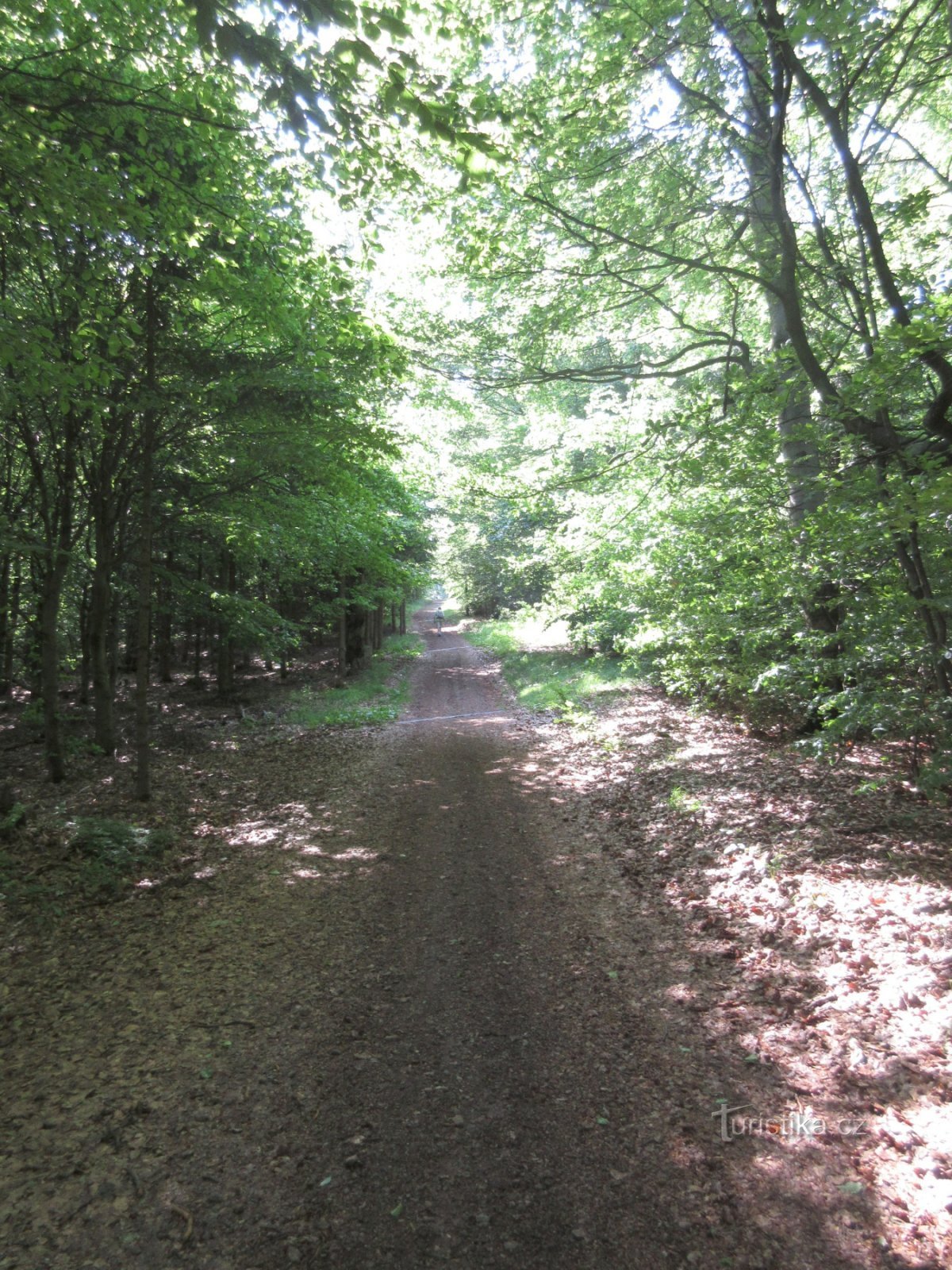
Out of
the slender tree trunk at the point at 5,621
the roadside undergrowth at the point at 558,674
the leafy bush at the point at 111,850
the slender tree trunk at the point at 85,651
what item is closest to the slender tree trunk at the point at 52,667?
the leafy bush at the point at 111,850

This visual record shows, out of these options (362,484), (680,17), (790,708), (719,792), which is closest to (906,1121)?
(719,792)

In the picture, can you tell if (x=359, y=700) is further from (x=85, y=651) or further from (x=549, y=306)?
(x=549, y=306)

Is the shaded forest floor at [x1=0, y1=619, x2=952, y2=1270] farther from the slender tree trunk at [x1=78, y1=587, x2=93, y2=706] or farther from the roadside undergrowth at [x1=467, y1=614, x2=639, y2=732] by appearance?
the slender tree trunk at [x1=78, y1=587, x2=93, y2=706]

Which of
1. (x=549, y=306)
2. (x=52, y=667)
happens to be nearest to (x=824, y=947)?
(x=549, y=306)

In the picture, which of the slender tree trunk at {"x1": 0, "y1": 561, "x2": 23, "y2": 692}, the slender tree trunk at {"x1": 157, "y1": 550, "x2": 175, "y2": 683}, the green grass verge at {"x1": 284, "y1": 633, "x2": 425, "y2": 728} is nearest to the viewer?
the slender tree trunk at {"x1": 0, "y1": 561, "x2": 23, "y2": 692}

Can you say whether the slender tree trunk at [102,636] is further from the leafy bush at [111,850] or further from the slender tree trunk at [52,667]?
the leafy bush at [111,850]

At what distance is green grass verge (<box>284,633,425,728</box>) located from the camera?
14.6 m

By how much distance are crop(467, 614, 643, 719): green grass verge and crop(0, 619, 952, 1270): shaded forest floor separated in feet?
24.9

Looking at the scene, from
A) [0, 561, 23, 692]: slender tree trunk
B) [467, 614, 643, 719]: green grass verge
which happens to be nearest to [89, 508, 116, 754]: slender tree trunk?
[0, 561, 23, 692]: slender tree trunk

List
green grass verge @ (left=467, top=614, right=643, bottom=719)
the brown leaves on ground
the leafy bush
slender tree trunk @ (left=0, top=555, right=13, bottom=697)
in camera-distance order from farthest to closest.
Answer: green grass verge @ (left=467, top=614, right=643, bottom=719)
slender tree trunk @ (left=0, top=555, right=13, bottom=697)
the leafy bush
the brown leaves on ground

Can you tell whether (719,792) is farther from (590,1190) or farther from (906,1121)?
(590,1190)

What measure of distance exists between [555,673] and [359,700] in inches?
241

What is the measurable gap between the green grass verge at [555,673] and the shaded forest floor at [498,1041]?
24.9ft

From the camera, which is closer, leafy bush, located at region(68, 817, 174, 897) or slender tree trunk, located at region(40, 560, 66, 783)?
leafy bush, located at region(68, 817, 174, 897)
